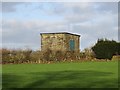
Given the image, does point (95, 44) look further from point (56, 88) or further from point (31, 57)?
point (56, 88)

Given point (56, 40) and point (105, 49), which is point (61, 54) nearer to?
point (105, 49)

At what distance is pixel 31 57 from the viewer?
23.3 m

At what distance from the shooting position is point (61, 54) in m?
24.3

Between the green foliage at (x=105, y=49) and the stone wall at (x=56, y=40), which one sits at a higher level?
the stone wall at (x=56, y=40)

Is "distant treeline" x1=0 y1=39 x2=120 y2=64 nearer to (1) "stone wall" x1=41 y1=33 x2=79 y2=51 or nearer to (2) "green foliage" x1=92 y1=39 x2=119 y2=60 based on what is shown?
(2) "green foliage" x1=92 y1=39 x2=119 y2=60

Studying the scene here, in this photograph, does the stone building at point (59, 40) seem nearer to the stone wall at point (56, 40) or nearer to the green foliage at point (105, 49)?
the stone wall at point (56, 40)

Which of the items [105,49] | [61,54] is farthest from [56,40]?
[105,49]

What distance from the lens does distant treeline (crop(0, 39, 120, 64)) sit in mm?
22844

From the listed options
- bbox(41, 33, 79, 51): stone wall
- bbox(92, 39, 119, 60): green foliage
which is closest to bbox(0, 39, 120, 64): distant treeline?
bbox(92, 39, 119, 60): green foliage

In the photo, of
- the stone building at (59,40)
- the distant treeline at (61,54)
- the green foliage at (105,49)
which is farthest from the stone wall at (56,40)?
the green foliage at (105,49)

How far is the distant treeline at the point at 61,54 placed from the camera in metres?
22.8

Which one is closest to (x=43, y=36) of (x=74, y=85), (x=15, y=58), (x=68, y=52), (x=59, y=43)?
(x=59, y=43)

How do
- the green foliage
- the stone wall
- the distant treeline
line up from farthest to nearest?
the stone wall → the green foliage → the distant treeline

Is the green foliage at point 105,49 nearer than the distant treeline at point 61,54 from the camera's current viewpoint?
No
